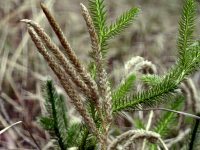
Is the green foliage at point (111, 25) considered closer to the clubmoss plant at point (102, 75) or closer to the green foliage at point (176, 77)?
the clubmoss plant at point (102, 75)

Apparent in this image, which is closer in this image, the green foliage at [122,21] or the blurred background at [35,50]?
the green foliage at [122,21]

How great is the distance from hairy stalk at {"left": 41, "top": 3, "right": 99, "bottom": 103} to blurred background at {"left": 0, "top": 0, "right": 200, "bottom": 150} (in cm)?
95

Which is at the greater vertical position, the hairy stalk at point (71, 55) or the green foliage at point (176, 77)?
the hairy stalk at point (71, 55)

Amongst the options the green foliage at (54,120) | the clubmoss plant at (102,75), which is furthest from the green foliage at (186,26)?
the green foliage at (54,120)

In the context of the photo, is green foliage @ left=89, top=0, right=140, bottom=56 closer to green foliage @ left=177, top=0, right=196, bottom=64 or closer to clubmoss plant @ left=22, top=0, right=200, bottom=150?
clubmoss plant @ left=22, top=0, right=200, bottom=150

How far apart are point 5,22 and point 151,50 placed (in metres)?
1.05

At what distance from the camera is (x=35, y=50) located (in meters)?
2.88

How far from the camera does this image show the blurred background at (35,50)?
7.60 ft

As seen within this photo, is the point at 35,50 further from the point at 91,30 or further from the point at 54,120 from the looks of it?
the point at 91,30

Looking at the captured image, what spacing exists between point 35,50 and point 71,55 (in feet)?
6.16

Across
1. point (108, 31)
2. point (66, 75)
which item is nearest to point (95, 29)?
point (108, 31)

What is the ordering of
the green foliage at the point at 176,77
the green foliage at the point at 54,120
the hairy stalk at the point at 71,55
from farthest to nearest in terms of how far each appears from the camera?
the green foliage at the point at 54,120 → the green foliage at the point at 176,77 → the hairy stalk at the point at 71,55

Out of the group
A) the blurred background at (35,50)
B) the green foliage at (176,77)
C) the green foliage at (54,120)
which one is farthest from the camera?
the blurred background at (35,50)

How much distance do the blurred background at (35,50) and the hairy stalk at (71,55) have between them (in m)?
0.95
